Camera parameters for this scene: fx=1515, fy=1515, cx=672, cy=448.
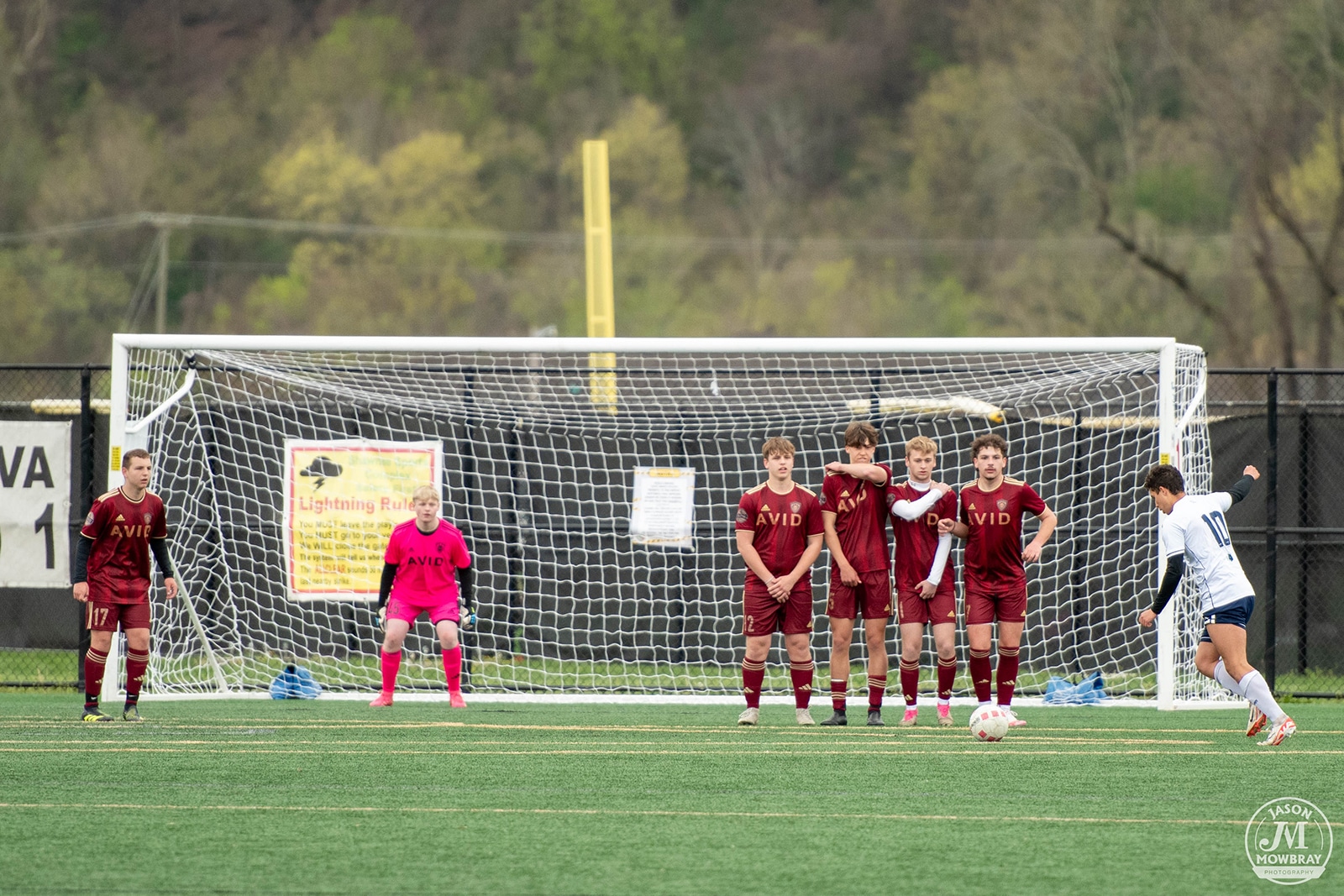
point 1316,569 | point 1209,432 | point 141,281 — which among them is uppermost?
point 141,281

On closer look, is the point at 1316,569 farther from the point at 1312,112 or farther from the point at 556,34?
the point at 556,34

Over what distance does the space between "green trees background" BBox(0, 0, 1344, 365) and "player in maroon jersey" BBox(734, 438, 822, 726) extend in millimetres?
30034

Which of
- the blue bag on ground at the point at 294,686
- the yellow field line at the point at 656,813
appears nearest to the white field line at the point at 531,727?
the blue bag on ground at the point at 294,686

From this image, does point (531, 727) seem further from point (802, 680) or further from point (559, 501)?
point (559, 501)

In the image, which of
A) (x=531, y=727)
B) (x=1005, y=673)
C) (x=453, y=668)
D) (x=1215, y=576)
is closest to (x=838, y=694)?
(x=1005, y=673)

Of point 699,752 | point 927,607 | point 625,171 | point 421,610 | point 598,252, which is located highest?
point 625,171

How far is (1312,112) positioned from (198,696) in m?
32.6

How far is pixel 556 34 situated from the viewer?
62.4 meters

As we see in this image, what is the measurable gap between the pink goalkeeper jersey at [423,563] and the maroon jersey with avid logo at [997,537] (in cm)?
359

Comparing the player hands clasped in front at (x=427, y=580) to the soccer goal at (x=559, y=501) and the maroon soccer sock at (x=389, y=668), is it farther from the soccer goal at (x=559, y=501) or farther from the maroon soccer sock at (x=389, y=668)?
the soccer goal at (x=559, y=501)

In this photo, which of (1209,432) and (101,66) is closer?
(1209,432)

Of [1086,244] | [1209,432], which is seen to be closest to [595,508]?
[1209,432]

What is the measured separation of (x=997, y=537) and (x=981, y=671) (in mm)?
832

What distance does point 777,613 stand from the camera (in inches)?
379
